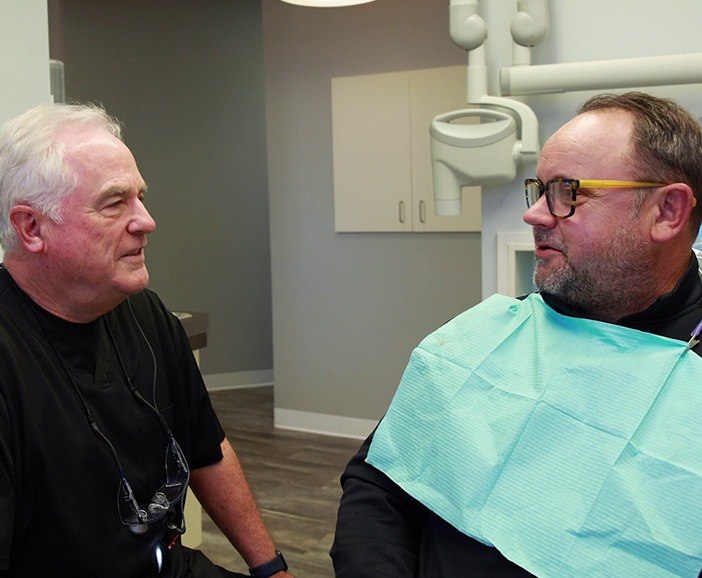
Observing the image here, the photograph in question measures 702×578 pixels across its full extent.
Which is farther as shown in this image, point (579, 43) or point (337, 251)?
point (337, 251)

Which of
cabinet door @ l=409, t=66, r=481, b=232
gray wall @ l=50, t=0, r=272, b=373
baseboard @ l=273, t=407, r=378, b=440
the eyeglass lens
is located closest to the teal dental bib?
the eyeglass lens

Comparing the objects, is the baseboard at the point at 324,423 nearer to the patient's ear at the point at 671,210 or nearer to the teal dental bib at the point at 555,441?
the teal dental bib at the point at 555,441

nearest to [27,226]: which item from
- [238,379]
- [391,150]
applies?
[391,150]

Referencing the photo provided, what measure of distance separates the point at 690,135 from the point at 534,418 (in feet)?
1.71

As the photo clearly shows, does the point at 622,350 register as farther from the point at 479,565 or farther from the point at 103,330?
Answer: the point at 103,330

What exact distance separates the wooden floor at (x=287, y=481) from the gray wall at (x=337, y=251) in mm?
284

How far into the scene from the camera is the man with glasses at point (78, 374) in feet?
4.37

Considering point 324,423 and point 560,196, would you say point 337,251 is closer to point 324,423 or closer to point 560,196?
point 324,423

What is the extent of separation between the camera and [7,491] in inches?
49.1

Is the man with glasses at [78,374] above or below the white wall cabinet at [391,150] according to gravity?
below

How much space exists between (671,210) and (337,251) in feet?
11.6

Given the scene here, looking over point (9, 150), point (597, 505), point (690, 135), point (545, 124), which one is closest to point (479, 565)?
point (597, 505)

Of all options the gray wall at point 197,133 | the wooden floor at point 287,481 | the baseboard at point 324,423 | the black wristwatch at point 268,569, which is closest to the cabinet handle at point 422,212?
the baseboard at point 324,423

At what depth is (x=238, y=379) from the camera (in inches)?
241
